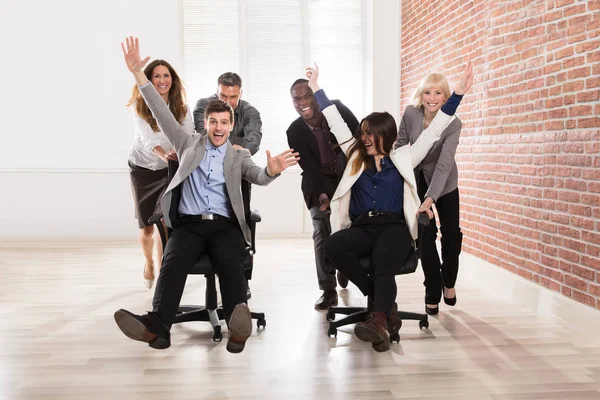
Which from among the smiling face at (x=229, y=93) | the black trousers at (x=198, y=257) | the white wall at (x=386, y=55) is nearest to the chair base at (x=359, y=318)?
the black trousers at (x=198, y=257)

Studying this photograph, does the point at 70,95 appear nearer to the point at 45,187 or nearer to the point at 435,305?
the point at 45,187

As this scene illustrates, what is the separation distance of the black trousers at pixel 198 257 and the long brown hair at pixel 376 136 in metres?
0.74

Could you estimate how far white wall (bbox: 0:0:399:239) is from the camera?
267 inches

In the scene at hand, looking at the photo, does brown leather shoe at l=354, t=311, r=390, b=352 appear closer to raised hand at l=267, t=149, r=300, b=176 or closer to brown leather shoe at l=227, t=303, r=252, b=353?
brown leather shoe at l=227, t=303, r=252, b=353

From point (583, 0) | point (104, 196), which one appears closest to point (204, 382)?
point (583, 0)

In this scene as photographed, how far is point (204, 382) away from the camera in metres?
2.82

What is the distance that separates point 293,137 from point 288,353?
1.32m

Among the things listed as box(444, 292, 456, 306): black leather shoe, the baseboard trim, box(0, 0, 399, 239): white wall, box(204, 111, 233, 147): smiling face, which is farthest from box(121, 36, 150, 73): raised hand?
box(0, 0, 399, 239): white wall

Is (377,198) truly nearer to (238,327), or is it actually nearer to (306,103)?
(306,103)

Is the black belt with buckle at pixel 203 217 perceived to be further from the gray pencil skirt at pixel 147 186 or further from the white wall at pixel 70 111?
the white wall at pixel 70 111

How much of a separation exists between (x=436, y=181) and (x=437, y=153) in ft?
0.72

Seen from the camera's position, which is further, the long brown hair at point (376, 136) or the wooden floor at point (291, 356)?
the long brown hair at point (376, 136)

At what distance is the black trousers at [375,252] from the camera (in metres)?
3.17

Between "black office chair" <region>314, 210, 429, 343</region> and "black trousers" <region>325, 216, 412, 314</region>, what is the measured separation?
0.10ft
